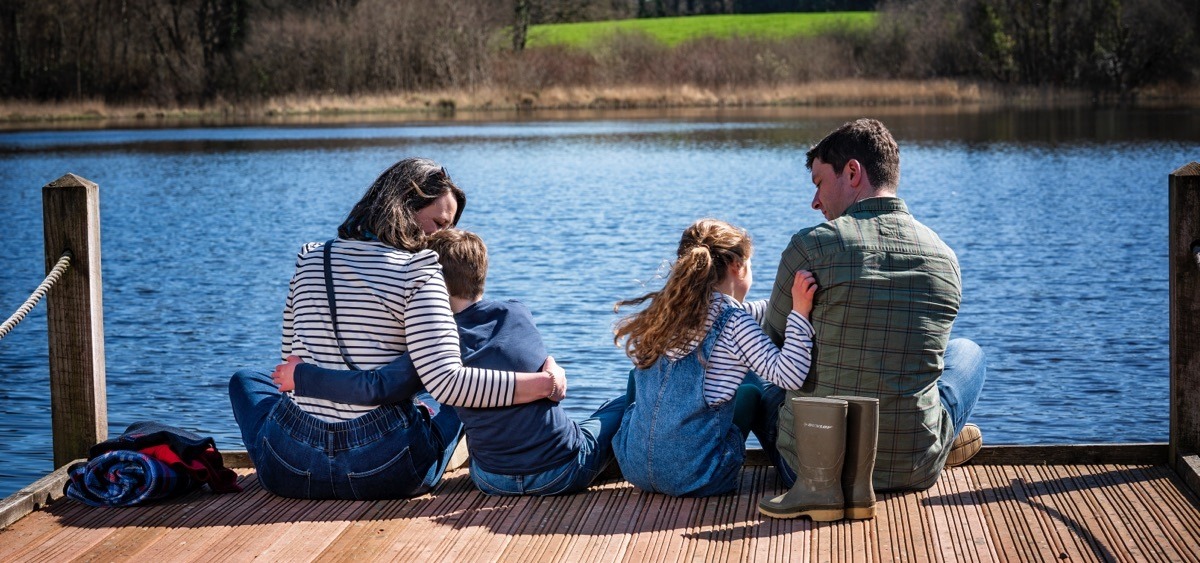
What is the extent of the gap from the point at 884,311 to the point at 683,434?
69cm

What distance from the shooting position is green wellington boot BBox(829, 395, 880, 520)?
3.53m

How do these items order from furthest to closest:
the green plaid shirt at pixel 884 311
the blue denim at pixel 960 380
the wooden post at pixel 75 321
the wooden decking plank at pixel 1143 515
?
1. the wooden post at pixel 75 321
2. the blue denim at pixel 960 380
3. the green plaid shirt at pixel 884 311
4. the wooden decking plank at pixel 1143 515

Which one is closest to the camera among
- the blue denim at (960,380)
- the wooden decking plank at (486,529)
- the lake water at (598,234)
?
the wooden decking plank at (486,529)

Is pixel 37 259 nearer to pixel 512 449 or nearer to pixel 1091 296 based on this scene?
pixel 1091 296

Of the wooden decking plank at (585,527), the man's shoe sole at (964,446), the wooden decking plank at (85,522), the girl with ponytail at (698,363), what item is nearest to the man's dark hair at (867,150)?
the girl with ponytail at (698,363)

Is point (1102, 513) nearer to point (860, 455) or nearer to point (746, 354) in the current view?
point (860, 455)

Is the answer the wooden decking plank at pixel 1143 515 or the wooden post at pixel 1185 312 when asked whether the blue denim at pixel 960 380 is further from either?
the wooden post at pixel 1185 312

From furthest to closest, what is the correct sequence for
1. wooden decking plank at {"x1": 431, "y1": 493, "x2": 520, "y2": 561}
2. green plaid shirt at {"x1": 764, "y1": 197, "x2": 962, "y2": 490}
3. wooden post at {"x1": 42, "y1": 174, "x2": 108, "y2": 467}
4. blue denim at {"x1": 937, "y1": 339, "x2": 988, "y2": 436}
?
wooden post at {"x1": 42, "y1": 174, "x2": 108, "y2": 467}, blue denim at {"x1": 937, "y1": 339, "x2": 988, "y2": 436}, green plaid shirt at {"x1": 764, "y1": 197, "x2": 962, "y2": 490}, wooden decking plank at {"x1": 431, "y1": 493, "x2": 520, "y2": 561}

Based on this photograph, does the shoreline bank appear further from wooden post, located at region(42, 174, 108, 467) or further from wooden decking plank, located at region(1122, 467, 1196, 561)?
wooden decking plank, located at region(1122, 467, 1196, 561)

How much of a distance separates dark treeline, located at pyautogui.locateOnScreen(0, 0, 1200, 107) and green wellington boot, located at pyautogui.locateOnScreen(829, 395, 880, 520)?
4335 centimetres

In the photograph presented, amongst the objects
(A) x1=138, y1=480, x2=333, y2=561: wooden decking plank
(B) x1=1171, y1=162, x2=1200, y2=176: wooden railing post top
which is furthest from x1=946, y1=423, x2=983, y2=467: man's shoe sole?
(A) x1=138, y1=480, x2=333, y2=561: wooden decking plank

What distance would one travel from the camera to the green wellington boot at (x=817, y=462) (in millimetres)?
3527

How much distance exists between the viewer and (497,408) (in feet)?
12.7

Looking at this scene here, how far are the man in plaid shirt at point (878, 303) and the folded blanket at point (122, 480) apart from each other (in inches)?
74.3
